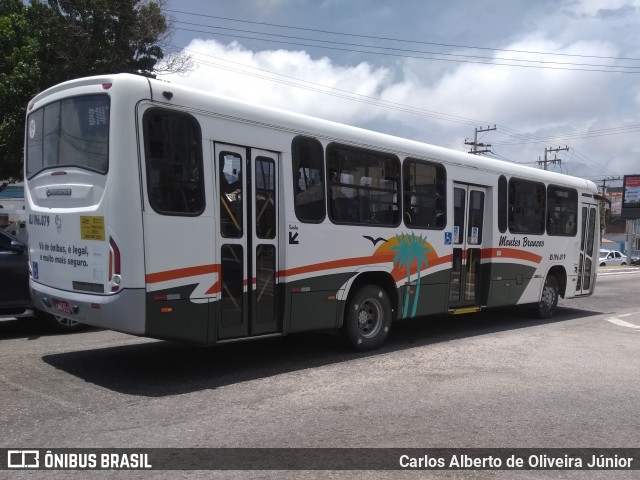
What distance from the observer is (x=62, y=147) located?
655 centimetres

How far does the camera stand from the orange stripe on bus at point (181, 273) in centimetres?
589

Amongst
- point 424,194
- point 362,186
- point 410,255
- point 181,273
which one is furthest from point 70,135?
point 424,194

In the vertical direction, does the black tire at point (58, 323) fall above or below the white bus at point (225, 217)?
below

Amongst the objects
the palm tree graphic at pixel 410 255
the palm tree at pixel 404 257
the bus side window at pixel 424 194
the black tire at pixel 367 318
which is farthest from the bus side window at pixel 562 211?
the black tire at pixel 367 318

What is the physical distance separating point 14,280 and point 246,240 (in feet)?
13.7

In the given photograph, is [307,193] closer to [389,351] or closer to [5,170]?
[389,351]

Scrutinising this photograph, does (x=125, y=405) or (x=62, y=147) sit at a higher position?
(x=62, y=147)

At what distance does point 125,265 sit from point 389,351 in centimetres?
433

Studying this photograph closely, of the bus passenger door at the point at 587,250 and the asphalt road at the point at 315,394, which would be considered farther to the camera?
the bus passenger door at the point at 587,250

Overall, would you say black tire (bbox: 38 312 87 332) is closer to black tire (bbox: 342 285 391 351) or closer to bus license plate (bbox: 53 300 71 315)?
bus license plate (bbox: 53 300 71 315)

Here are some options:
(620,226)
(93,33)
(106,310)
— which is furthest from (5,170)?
(620,226)

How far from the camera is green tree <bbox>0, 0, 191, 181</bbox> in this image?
→ 15430mm

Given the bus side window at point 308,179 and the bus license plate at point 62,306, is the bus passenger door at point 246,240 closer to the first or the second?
the bus side window at point 308,179

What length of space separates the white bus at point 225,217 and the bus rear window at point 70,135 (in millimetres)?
A: 22
